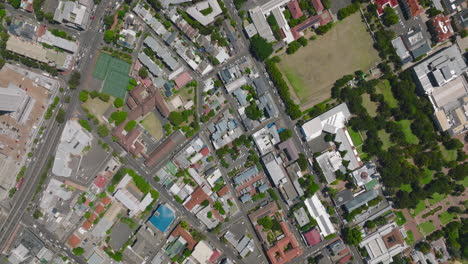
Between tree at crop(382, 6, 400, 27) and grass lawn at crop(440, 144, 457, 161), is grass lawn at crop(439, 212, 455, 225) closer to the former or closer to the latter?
grass lawn at crop(440, 144, 457, 161)

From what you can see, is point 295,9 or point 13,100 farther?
point 13,100

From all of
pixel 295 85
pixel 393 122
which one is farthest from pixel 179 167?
pixel 393 122

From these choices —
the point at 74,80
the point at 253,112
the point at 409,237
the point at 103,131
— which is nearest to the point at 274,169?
the point at 253,112

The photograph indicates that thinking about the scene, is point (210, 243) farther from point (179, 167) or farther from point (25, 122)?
point (25, 122)

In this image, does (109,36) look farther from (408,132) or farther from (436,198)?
(436,198)

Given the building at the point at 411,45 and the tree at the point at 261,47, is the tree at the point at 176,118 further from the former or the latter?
the building at the point at 411,45

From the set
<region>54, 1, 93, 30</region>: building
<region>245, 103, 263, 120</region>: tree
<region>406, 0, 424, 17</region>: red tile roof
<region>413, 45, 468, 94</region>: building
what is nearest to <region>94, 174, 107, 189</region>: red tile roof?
<region>54, 1, 93, 30</region>: building
